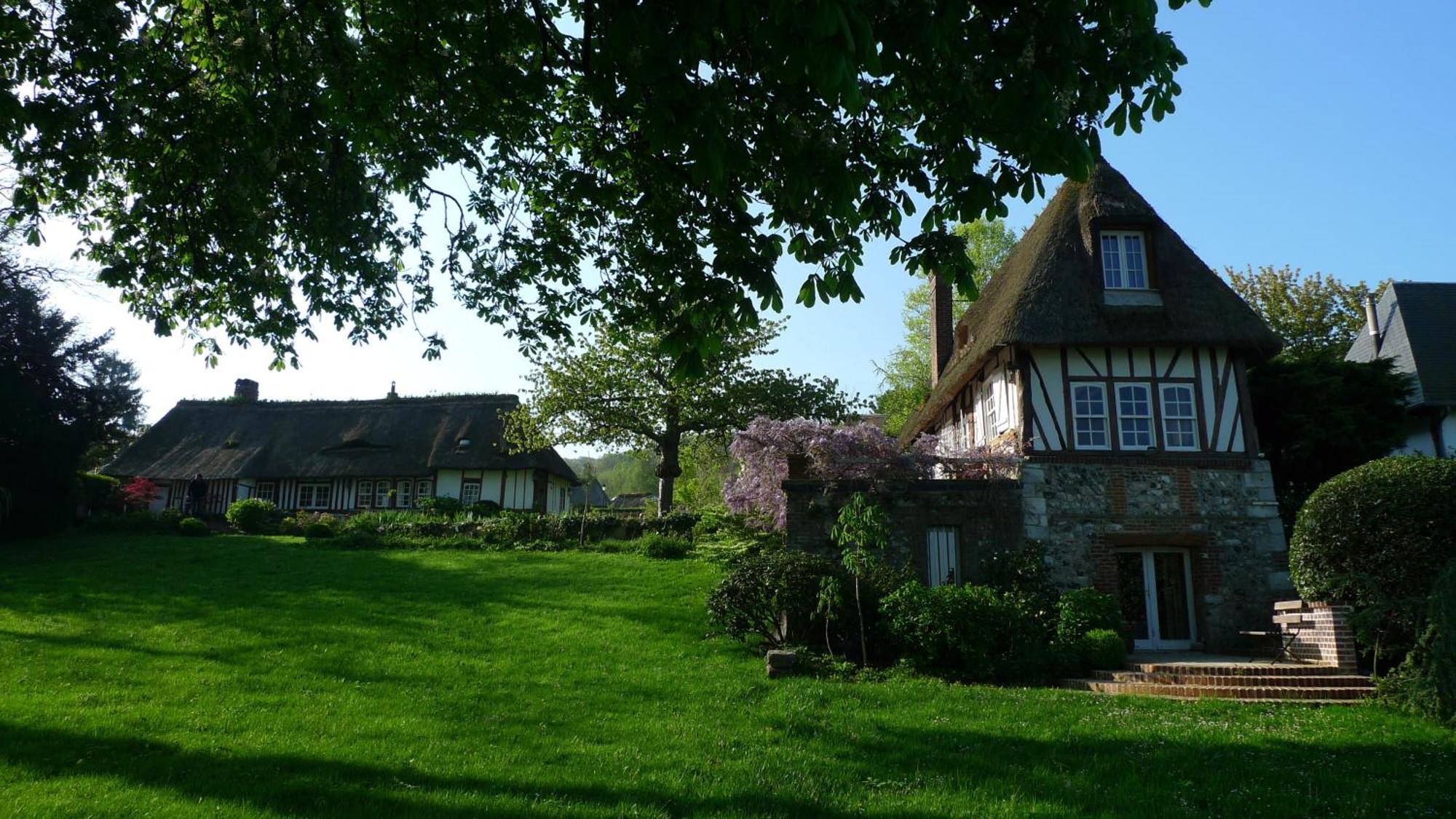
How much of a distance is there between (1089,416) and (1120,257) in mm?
3332

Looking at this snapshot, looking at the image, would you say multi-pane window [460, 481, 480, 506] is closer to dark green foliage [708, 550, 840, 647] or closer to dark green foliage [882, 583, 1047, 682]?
dark green foliage [708, 550, 840, 647]

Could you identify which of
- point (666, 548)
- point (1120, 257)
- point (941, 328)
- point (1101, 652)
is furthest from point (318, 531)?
point (1120, 257)

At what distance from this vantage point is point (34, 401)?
23.0 m

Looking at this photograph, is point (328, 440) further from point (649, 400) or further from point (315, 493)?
point (649, 400)

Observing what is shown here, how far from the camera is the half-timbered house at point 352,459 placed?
110 feet

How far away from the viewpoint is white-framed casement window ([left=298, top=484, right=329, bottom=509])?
34.2 meters

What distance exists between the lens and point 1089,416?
16312 millimetres

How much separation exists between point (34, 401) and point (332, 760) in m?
22.3

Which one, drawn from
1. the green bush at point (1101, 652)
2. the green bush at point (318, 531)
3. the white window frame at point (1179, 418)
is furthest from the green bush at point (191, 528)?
the white window frame at point (1179, 418)

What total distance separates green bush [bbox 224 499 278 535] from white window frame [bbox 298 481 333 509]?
7.30 meters

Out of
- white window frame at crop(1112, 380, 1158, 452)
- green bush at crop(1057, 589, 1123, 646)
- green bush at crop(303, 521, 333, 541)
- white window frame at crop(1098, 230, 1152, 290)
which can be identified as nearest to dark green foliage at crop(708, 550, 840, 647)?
green bush at crop(1057, 589, 1123, 646)

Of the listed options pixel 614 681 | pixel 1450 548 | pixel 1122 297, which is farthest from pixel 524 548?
pixel 1450 548

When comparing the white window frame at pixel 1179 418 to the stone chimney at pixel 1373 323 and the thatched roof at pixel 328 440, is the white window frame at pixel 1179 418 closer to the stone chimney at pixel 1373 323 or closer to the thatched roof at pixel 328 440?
the stone chimney at pixel 1373 323

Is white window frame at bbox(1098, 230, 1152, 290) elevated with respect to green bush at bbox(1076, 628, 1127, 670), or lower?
elevated
